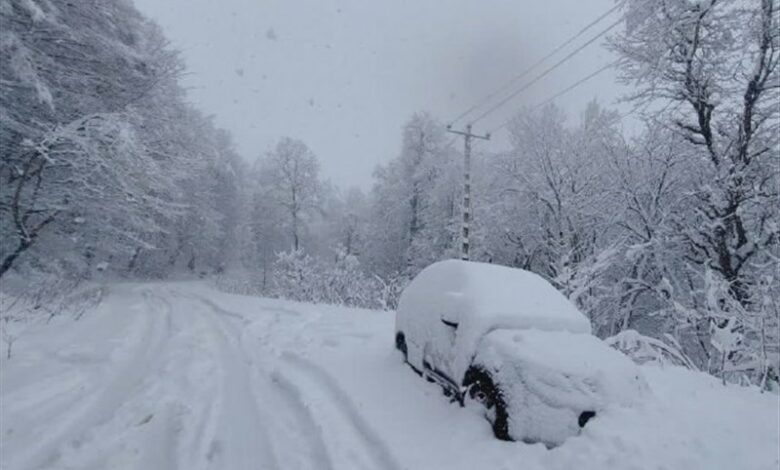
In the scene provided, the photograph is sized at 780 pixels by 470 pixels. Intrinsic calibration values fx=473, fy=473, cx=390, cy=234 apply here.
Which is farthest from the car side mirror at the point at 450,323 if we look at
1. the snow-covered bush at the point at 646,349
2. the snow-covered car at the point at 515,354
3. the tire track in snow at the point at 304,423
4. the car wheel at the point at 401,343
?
the snow-covered bush at the point at 646,349

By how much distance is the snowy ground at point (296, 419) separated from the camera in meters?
4.12

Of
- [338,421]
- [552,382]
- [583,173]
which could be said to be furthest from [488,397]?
[583,173]

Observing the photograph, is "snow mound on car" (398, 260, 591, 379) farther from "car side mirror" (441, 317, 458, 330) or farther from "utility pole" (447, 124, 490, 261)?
"utility pole" (447, 124, 490, 261)

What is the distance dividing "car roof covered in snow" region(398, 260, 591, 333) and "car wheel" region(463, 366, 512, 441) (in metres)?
0.53

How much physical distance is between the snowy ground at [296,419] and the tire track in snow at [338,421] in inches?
0.8

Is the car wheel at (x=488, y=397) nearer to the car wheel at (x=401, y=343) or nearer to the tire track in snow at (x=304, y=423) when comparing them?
the tire track in snow at (x=304, y=423)

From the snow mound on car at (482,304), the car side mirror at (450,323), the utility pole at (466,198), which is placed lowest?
the car side mirror at (450,323)

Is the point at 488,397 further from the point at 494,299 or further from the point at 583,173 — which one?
the point at 583,173

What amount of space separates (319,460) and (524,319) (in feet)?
8.68

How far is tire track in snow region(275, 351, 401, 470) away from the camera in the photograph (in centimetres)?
425

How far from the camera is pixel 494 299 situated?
5.55 meters

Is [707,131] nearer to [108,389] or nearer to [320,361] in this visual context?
[320,361]

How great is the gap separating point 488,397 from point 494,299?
1.18 metres

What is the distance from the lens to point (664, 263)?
48.8 feet
